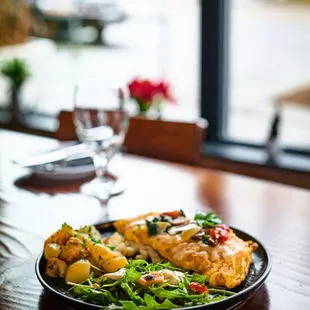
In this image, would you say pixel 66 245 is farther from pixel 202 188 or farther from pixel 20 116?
pixel 20 116

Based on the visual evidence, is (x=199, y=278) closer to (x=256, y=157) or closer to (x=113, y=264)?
(x=113, y=264)

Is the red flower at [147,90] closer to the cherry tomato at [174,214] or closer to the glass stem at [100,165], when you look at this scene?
the glass stem at [100,165]

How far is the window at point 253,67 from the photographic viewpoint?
2.73 m

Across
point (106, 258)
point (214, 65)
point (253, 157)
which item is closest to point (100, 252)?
point (106, 258)

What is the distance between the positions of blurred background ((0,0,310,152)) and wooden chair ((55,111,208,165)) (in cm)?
26

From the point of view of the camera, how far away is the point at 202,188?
1.61 meters

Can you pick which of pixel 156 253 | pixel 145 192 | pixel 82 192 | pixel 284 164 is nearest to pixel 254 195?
pixel 145 192

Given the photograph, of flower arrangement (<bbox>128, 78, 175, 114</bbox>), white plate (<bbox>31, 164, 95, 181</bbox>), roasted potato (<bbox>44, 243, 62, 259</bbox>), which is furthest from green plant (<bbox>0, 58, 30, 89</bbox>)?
roasted potato (<bbox>44, 243, 62, 259</bbox>)

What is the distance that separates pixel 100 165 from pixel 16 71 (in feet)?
6.50

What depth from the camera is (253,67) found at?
2879 mm

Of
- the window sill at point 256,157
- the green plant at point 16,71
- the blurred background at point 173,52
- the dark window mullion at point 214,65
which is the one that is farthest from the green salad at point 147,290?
the green plant at point 16,71

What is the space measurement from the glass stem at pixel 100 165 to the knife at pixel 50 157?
0.43 feet

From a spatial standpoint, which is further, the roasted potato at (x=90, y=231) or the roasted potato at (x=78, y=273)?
the roasted potato at (x=90, y=231)

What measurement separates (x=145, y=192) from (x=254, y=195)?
10.3 inches
